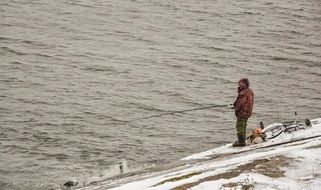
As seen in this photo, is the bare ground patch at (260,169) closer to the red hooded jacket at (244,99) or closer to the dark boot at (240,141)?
the red hooded jacket at (244,99)

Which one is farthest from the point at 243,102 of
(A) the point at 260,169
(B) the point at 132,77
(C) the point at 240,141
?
(B) the point at 132,77

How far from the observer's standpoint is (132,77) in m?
27.2

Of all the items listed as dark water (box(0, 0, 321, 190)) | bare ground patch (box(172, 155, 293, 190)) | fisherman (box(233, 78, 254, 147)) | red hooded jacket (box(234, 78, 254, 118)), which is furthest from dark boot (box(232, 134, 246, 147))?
bare ground patch (box(172, 155, 293, 190))

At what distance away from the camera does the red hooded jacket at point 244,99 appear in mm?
14422

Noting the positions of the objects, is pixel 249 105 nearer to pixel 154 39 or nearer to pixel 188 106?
pixel 188 106

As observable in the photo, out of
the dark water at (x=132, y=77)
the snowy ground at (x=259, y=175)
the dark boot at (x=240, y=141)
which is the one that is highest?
the dark water at (x=132, y=77)

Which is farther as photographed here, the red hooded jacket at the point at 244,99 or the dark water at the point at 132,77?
the dark water at the point at 132,77

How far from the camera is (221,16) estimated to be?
40219 millimetres

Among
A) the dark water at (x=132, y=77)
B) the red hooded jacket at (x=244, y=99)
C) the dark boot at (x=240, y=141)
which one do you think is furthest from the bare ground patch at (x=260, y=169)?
the dark water at (x=132, y=77)

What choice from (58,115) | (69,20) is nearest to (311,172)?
(58,115)

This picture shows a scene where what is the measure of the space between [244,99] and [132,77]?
43.6 feet

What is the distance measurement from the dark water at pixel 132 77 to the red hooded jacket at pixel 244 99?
463cm

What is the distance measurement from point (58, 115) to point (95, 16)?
648 inches

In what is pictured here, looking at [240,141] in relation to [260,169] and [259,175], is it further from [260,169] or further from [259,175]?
[259,175]
